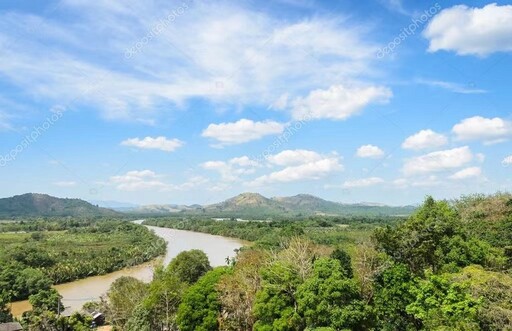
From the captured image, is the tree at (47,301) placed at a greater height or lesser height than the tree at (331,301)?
lesser

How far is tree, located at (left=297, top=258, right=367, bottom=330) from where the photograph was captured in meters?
17.3

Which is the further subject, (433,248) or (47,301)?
(47,301)

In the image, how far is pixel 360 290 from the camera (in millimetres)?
20547

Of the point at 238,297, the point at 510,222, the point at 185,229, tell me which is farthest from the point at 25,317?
the point at 185,229

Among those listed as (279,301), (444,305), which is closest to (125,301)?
(279,301)

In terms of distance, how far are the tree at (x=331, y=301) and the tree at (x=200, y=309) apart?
6.03 metres

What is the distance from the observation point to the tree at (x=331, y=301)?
1733cm

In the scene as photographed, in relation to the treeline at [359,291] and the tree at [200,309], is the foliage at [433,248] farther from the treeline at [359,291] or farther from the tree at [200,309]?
the tree at [200,309]

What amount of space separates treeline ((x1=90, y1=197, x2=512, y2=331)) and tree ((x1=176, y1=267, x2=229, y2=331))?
2.1 inches

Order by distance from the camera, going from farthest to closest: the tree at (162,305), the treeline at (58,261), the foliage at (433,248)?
the treeline at (58,261) < the tree at (162,305) < the foliage at (433,248)

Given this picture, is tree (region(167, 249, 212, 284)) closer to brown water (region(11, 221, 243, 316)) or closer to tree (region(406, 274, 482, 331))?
brown water (region(11, 221, 243, 316))

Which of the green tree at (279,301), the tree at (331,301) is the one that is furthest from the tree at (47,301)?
the tree at (331,301)

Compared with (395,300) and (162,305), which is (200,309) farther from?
(395,300)

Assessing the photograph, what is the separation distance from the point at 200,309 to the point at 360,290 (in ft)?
28.2
